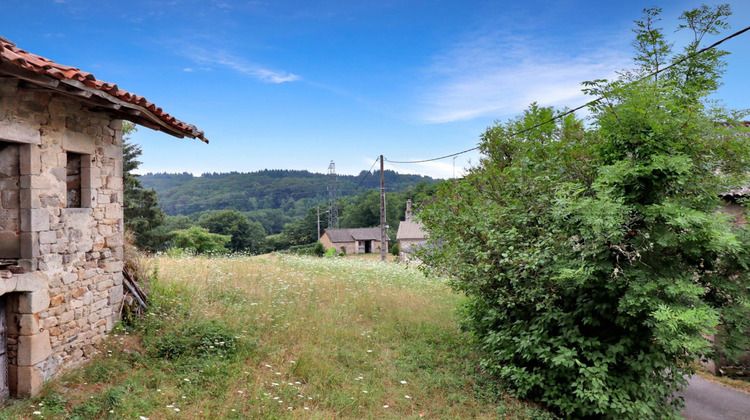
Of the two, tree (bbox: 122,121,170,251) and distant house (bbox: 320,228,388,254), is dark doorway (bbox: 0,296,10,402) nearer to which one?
tree (bbox: 122,121,170,251)

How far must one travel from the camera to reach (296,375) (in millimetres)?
6504

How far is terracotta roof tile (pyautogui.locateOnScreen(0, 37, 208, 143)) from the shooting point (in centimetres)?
421

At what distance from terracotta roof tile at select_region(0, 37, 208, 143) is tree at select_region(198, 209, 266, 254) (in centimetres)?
4452

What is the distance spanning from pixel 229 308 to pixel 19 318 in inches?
138

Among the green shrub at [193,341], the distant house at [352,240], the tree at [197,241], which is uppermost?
the green shrub at [193,341]

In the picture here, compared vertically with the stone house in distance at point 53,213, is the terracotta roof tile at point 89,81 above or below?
above

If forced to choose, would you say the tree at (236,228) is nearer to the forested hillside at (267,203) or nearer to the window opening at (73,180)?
the forested hillside at (267,203)

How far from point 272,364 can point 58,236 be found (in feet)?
11.6

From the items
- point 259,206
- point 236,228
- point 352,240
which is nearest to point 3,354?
point 236,228

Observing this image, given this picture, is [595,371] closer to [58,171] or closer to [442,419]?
[442,419]

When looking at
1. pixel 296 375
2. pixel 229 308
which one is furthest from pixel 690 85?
pixel 229 308

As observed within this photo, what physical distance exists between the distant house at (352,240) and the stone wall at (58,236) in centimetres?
4562

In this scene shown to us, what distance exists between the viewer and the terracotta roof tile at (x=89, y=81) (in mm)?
4215

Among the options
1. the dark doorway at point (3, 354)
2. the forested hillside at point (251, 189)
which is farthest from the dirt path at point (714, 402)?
the forested hillside at point (251, 189)
